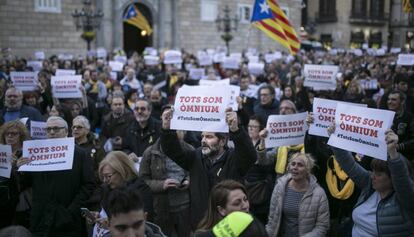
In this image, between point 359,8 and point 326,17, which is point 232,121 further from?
point 359,8

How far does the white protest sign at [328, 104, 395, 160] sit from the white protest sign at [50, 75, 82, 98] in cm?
553

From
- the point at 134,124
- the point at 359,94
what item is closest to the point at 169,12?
the point at 359,94

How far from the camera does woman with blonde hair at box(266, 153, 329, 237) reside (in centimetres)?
410

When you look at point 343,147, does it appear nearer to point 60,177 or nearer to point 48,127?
point 60,177

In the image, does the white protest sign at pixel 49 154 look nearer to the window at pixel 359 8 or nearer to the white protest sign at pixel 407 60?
the white protest sign at pixel 407 60

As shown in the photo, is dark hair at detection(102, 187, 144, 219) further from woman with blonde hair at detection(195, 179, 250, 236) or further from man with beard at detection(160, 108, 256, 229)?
man with beard at detection(160, 108, 256, 229)

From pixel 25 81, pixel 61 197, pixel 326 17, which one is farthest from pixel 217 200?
pixel 326 17

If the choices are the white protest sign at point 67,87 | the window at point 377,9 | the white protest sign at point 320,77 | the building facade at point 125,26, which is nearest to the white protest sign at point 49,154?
the white protest sign at point 67,87

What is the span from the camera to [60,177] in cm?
460

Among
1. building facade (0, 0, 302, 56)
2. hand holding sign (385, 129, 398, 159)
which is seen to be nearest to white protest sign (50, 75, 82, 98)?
hand holding sign (385, 129, 398, 159)

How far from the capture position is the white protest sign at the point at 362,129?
3770mm

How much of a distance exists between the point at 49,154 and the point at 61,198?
17.5 inches

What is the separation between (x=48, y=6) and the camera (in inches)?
942

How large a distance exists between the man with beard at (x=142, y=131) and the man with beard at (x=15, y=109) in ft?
5.65
